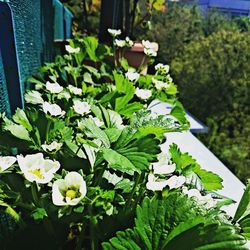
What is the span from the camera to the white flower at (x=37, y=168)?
21.5 inches

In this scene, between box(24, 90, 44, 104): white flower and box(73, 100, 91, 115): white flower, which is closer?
box(73, 100, 91, 115): white flower

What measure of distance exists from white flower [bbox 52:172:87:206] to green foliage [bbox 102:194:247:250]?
3.0 inches

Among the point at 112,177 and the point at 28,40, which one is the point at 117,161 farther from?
the point at 28,40

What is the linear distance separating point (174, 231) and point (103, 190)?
18 centimetres

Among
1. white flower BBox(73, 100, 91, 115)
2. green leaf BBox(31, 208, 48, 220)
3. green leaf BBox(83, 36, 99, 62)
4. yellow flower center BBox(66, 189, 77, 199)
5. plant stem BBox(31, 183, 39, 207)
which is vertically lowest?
green leaf BBox(83, 36, 99, 62)

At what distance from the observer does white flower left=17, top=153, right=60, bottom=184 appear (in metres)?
0.55

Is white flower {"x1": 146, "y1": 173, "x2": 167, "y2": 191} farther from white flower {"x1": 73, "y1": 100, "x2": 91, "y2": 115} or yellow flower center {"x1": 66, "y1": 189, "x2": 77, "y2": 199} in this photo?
white flower {"x1": 73, "y1": 100, "x2": 91, "y2": 115}

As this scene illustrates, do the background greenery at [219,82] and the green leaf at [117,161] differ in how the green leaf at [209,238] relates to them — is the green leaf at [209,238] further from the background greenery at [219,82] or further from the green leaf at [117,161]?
the background greenery at [219,82]

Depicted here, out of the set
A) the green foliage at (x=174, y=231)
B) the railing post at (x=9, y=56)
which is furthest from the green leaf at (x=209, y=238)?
the railing post at (x=9, y=56)

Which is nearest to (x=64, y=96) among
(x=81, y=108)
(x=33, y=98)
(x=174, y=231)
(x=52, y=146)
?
(x=33, y=98)

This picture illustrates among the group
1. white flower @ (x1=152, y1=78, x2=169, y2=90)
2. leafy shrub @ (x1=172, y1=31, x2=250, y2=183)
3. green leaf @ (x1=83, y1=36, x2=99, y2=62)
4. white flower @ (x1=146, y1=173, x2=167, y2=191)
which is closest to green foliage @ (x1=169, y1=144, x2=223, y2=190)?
white flower @ (x1=146, y1=173, x2=167, y2=191)

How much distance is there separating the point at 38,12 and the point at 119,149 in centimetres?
110

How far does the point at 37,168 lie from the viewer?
0.57 m

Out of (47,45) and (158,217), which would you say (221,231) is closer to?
(158,217)
